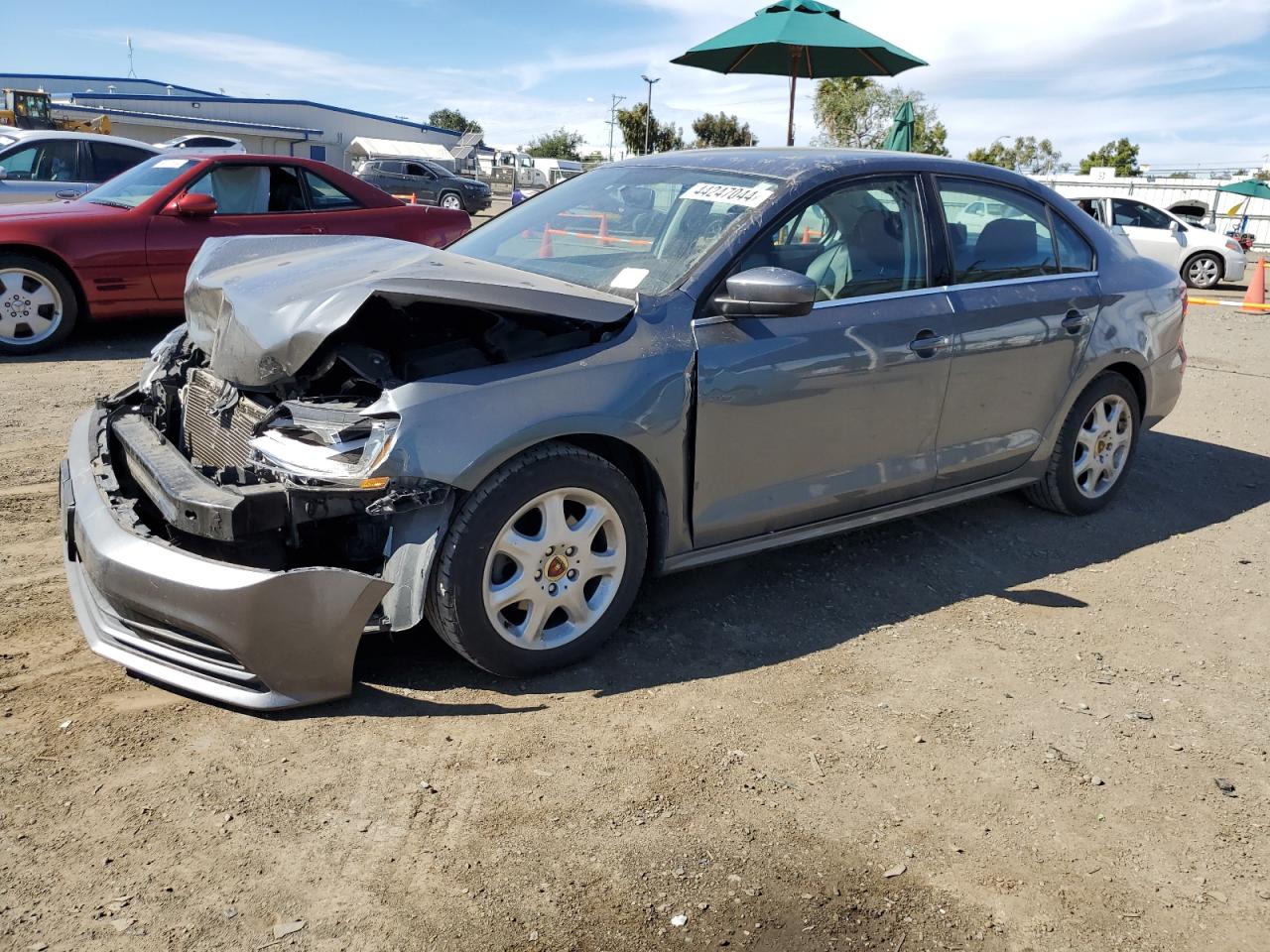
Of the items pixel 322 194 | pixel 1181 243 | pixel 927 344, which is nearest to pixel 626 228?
pixel 927 344

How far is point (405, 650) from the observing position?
11.0ft

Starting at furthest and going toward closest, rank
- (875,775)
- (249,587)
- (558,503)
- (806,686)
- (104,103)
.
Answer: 1. (104,103)
2. (806,686)
3. (558,503)
4. (875,775)
5. (249,587)

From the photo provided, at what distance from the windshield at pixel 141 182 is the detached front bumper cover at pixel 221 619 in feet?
19.2

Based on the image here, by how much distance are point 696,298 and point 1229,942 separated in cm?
229

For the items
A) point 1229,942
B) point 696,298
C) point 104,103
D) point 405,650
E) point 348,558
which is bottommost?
point 1229,942

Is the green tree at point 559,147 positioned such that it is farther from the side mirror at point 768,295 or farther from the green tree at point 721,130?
the side mirror at point 768,295

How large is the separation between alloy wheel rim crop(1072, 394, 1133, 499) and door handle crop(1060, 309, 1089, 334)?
0.46 meters

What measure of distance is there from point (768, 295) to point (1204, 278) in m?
16.9

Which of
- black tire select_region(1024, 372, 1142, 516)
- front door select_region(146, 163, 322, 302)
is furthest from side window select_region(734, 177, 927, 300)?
front door select_region(146, 163, 322, 302)

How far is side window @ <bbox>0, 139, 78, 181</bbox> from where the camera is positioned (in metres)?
10.8

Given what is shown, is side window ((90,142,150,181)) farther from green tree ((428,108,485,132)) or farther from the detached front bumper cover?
green tree ((428,108,485,132))

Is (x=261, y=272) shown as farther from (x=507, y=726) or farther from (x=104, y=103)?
(x=104, y=103)

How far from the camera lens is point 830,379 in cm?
369

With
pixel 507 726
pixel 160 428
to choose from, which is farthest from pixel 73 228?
pixel 507 726
